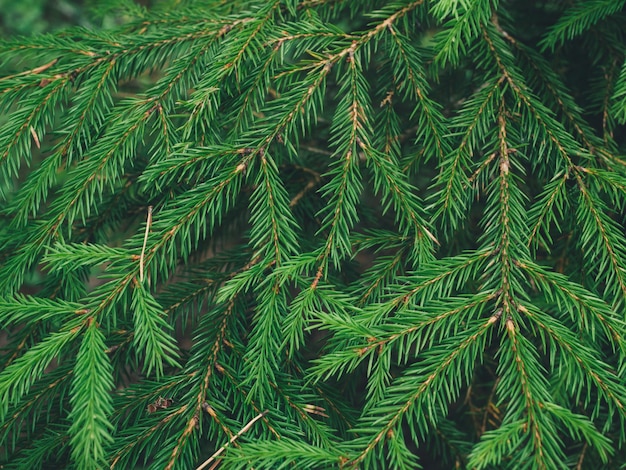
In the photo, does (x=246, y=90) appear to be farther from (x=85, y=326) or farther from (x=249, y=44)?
(x=85, y=326)

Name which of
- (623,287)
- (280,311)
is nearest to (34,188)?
(280,311)

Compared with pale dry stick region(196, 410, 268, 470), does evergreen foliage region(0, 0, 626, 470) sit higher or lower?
higher

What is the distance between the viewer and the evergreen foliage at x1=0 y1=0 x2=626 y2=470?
946 mm

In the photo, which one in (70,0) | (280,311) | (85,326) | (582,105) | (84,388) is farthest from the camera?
(70,0)

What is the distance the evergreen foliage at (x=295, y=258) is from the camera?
3.10 feet

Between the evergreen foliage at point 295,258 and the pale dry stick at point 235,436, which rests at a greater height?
the evergreen foliage at point 295,258

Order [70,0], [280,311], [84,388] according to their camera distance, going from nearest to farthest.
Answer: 1. [84,388]
2. [280,311]
3. [70,0]

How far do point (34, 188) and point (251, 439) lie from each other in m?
0.70

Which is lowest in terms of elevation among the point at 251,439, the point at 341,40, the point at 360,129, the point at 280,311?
the point at 251,439

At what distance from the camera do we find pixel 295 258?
1033 millimetres

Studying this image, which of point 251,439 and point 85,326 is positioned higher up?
point 85,326

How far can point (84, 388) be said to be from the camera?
2.92ft

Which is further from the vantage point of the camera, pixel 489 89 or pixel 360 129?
pixel 489 89

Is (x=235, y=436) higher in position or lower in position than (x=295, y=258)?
lower
